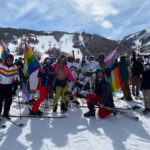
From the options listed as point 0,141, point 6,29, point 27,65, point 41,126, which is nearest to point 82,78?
point 27,65

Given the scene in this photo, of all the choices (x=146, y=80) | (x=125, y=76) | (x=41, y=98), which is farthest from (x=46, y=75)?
(x=125, y=76)

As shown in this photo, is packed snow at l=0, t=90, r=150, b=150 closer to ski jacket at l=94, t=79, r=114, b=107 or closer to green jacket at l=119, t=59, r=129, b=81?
ski jacket at l=94, t=79, r=114, b=107

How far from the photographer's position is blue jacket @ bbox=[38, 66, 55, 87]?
5.72 m

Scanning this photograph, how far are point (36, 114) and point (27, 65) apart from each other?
1.65 metres

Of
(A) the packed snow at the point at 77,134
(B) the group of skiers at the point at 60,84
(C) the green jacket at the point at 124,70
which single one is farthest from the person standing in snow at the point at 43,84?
(C) the green jacket at the point at 124,70

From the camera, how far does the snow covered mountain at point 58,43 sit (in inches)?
3191

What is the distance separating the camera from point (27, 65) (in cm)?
605

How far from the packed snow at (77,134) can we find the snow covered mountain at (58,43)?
70.2 metres

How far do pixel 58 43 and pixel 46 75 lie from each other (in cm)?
10515

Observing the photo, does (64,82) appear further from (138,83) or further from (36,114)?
(138,83)

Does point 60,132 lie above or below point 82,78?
below

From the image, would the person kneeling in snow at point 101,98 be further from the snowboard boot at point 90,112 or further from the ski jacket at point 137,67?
the ski jacket at point 137,67

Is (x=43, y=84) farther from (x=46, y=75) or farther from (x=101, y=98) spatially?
(x=101, y=98)

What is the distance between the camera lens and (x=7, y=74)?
5098mm
